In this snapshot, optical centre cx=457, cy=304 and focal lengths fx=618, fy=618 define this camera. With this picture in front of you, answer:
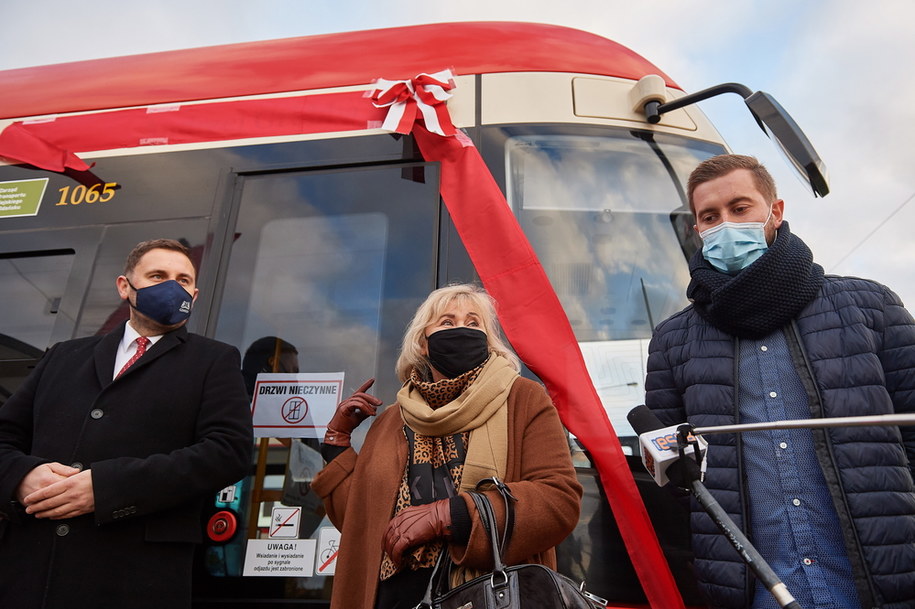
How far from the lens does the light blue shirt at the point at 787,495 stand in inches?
54.1

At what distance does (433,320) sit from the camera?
6.17ft

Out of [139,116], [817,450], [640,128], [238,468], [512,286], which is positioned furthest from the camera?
[139,116]

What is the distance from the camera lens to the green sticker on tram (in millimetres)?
2781

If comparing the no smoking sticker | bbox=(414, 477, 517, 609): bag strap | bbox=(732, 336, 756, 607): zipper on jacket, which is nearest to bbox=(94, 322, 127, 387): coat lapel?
the no smoking sticker

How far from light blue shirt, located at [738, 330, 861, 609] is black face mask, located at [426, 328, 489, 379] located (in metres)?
0.70

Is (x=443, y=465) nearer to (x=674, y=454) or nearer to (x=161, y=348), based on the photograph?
(x=674, y=454)

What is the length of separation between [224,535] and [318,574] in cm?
35

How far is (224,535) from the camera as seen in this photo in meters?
2.04

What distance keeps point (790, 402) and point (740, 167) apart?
652 mm

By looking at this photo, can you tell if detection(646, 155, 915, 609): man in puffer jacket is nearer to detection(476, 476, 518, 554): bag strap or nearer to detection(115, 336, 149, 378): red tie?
detection(476, 476, 518, 554): bag strap

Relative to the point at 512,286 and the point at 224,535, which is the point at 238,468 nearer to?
the point at 224,535

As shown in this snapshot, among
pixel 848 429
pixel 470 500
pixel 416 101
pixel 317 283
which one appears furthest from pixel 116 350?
pixel 848 429

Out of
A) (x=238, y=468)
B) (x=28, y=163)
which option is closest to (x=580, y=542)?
(x=238, y=468)

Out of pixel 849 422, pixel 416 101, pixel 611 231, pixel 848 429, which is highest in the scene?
pixel 416 101
